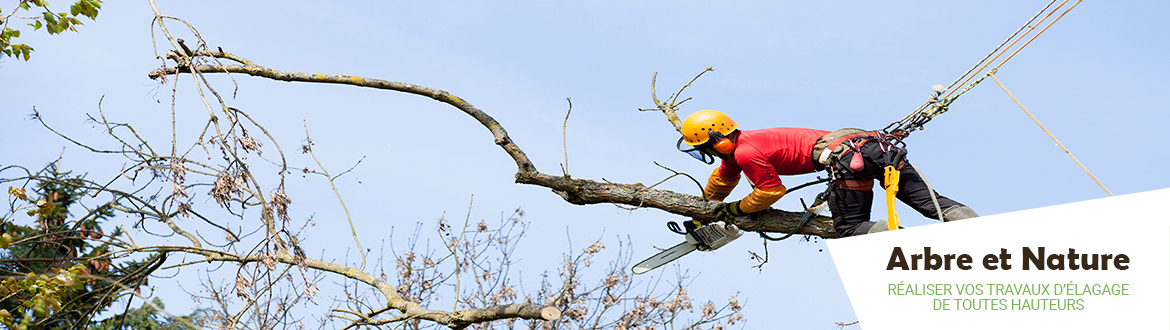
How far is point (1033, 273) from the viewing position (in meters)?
4.50

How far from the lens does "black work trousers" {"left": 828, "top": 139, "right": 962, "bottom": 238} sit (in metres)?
5.18

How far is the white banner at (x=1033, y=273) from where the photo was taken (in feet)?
14.4

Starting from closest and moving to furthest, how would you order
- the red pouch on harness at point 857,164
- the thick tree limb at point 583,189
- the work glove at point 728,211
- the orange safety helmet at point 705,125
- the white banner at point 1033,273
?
1. the white banner at point 1033,273
2. the red pouch on harness at point 857,164
3. the orange safety helmet at point 705,125
4. the work glove at point 728,211
5. the thick tree limb at point 583,189

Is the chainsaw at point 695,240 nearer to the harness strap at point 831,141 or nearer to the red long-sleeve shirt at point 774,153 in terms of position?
the red long-sleeve shirt at point 774,153

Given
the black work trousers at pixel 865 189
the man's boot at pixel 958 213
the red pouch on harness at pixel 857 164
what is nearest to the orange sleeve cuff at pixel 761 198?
the black work trousers at pixel 865 189

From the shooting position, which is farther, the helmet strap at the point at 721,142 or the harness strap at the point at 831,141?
the helmet strap at the point at 721,142

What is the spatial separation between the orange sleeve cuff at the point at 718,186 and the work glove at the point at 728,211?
0.24 meters

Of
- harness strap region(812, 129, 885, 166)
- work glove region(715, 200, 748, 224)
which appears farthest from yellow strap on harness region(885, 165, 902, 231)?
work glove region(715, 200, 748, 224)

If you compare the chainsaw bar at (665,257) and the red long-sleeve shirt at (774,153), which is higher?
the red long-sleeve shirt at (774,153)

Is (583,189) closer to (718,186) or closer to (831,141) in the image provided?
(718,186)

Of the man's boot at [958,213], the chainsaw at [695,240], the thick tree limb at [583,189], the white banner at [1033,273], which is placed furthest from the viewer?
the chainsaw at [695,240]

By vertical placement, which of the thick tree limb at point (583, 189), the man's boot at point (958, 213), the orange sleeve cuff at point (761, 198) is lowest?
the man's boot at point (958, 213)

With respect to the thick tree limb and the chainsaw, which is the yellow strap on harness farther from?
the chainsaw

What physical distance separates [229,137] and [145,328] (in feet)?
26.0
